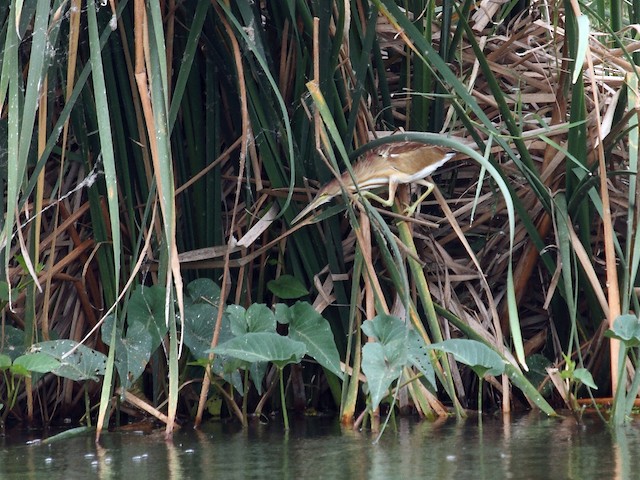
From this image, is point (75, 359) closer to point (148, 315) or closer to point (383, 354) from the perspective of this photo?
point (148, 315)

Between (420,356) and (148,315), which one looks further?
(148,315)

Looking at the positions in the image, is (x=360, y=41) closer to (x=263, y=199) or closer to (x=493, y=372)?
(x=263, y=199)

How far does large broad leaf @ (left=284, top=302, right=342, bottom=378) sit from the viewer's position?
2.07m

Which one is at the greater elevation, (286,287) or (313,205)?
(313,205)

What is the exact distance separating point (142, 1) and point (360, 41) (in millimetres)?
659

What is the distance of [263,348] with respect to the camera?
Answer: 6.47ft

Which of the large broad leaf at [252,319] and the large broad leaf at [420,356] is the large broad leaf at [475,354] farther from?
the large broad leaf at [252,319]

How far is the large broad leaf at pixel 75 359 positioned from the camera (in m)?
2.06

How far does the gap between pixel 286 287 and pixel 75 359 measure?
533 mm

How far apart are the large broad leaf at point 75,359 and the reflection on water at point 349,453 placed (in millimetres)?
143

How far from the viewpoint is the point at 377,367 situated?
1888 millimetres

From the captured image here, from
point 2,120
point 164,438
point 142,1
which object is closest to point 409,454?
point 164,438

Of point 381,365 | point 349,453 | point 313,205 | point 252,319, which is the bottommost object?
point 349,453

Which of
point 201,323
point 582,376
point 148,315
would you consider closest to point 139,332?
point 148,315
